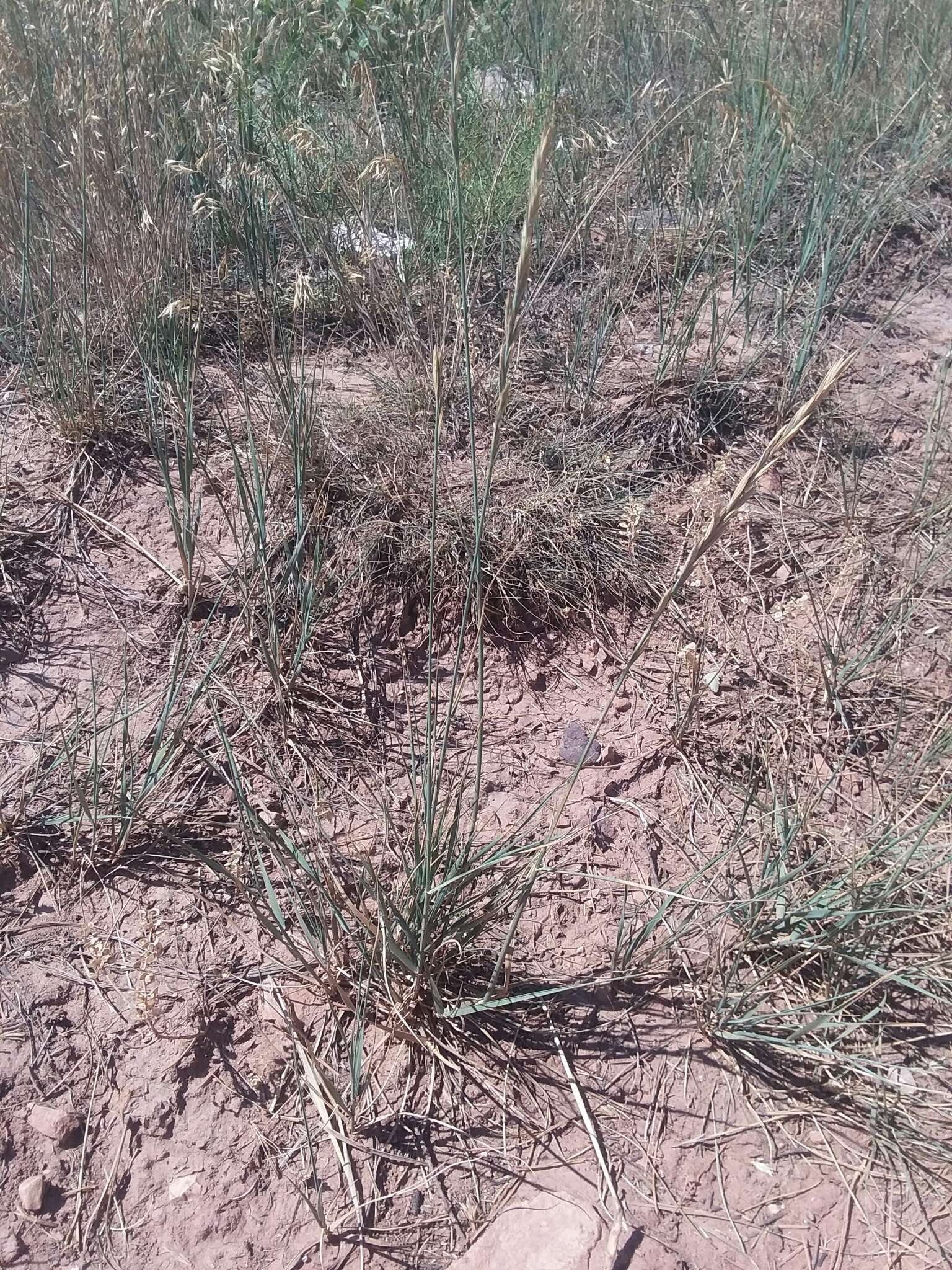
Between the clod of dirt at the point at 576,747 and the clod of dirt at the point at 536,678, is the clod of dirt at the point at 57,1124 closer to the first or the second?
the clod of dirt at the point at 576,747

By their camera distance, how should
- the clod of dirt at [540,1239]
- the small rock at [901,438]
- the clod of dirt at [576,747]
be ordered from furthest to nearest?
the small rock at [901,438] < the clod of dirt at [576,747] < the clod of dirt at [540,1239]

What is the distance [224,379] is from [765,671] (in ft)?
5.59

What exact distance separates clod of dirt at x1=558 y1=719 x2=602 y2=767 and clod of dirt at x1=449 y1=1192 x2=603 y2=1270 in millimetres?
828

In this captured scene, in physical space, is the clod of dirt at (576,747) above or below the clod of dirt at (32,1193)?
above

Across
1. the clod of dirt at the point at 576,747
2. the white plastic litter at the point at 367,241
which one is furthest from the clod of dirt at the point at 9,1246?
the white plastic litter at the point at 367,241

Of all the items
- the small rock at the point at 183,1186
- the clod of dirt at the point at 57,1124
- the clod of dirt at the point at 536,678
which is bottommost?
the small rock at the point at 183,1186

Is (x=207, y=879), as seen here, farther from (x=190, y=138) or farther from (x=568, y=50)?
(x=568, y=50)

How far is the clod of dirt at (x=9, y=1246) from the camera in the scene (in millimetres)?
1253

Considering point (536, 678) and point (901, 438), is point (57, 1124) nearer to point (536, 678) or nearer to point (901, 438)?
point (536, 678)

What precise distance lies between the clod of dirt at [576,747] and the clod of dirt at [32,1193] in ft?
3.88

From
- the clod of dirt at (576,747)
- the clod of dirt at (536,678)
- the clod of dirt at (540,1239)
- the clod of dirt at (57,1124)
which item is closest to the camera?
the clod of dirt at (540,1239)

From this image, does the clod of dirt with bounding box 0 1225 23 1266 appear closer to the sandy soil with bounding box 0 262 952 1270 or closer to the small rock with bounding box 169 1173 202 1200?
the sandy soil with bounding box 0 262 952 1270

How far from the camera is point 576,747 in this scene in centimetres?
193

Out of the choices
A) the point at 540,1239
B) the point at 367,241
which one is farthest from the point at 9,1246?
the point at 367,241
